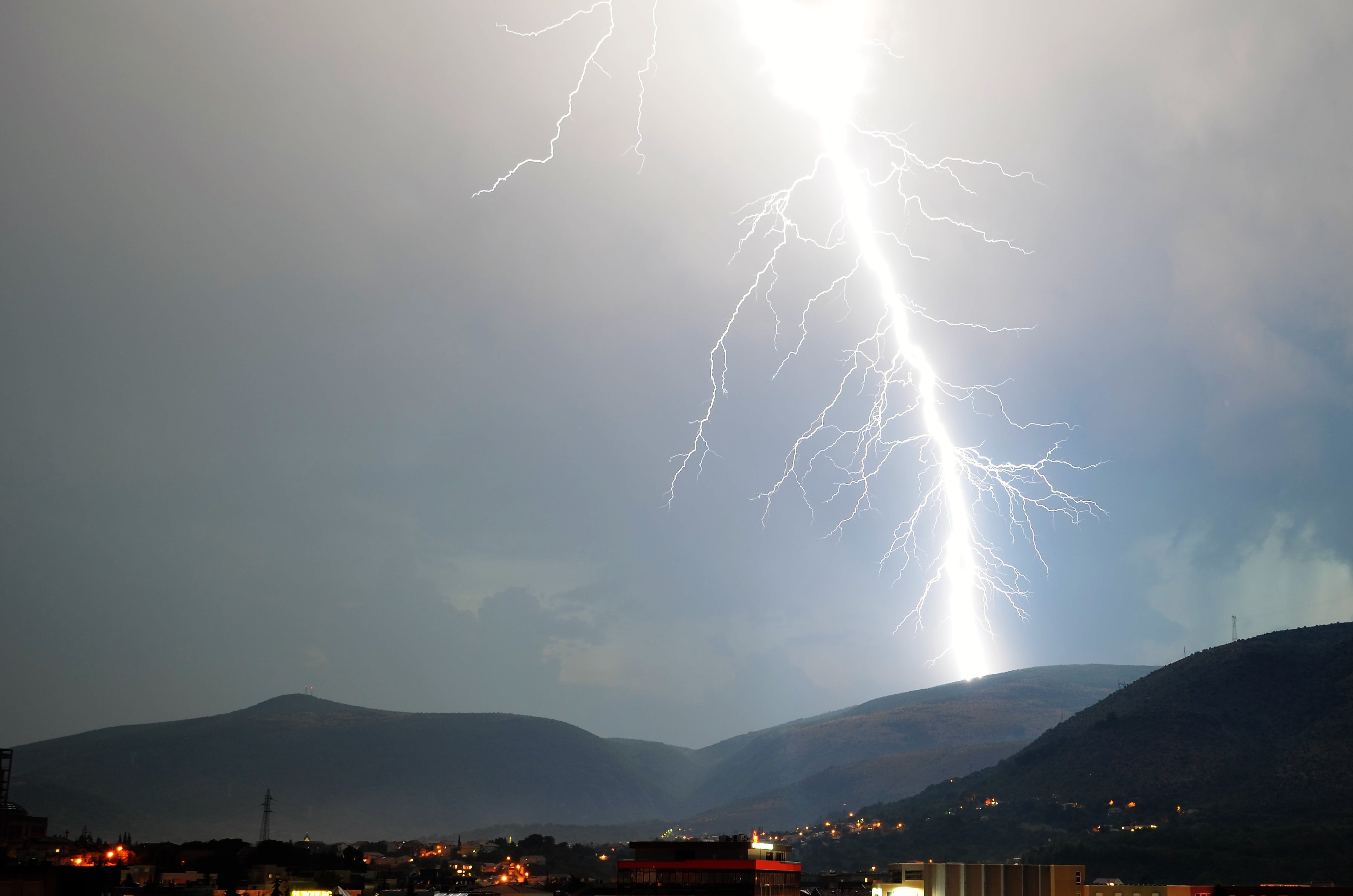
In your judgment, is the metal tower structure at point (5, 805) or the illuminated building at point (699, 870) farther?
the metal tower structure at point (5, 805)

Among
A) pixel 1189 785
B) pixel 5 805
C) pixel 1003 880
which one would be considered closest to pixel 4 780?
pixel 5 805

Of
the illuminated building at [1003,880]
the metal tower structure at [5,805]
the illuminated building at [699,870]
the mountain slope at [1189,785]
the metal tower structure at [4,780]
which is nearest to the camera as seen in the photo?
the illuminated building at [1003,880]

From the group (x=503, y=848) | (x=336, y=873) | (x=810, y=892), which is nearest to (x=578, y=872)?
(x=503, y=848)

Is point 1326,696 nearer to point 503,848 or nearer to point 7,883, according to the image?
point 503,848

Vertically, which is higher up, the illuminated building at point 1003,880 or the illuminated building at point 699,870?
the illuminated building at point 1003,880

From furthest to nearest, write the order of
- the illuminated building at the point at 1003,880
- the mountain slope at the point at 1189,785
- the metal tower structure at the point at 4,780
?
the mountain slope at the point at 1189,785, the metal tower structure at the point at 4,780, the illuminated building at the point at 1003,880

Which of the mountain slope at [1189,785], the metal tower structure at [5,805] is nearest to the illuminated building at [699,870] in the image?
the metal tower structure at [5,805]

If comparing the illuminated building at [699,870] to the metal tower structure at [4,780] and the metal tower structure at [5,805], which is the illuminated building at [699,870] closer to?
the metal tower structure at [4,780]
